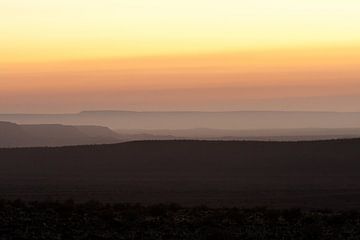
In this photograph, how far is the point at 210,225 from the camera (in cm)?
2436

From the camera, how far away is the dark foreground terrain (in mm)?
22484

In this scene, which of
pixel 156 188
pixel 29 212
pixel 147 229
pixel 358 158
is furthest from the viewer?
pixel 358 158

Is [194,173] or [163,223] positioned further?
[194,173]

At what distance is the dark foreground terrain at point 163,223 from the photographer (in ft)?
73.8

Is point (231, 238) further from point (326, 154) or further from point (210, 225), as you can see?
point (326, 154)

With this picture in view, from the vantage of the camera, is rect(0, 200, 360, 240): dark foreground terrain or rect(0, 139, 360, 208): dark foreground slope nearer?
rect(0, 200, 360, 240): dark foreground terrain

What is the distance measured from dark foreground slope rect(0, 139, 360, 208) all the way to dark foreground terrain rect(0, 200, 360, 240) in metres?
13.4

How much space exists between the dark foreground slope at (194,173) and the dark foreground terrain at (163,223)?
528 inches

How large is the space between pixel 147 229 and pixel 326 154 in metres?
56.1

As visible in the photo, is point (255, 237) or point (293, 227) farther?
point (293, 227)

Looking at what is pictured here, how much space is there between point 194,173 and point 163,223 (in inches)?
1714

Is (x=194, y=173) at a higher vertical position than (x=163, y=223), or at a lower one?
higher

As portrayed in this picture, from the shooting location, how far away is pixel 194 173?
68125 millimetres

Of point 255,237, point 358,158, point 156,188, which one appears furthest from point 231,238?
point 358,158
